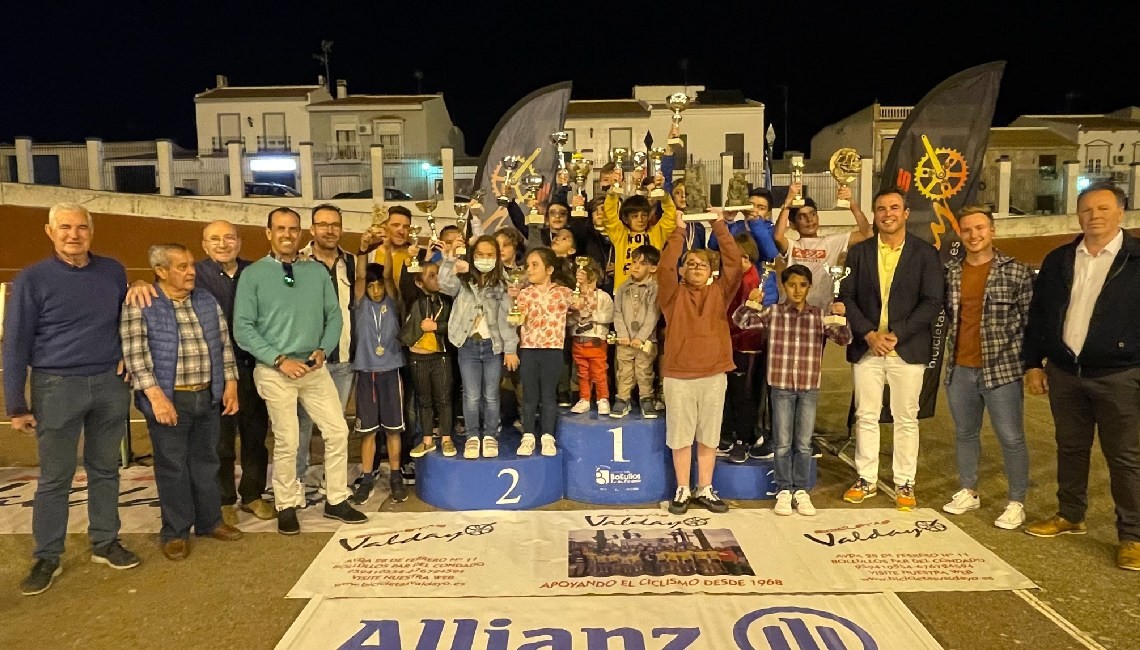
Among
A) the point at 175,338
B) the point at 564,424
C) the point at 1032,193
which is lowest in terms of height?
the point at 564,424

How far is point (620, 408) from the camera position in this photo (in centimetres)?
570

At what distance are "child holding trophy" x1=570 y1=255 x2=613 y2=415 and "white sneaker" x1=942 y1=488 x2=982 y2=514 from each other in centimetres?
238

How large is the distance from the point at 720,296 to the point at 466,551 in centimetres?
230

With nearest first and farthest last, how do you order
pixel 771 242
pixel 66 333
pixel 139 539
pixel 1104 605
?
pixel 1104 605 → pixel 66 333 → pixel 139 539 → pixel 771 242

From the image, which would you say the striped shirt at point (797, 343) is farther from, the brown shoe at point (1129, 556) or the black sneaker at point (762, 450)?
the brown shoe at point (1129, 556)

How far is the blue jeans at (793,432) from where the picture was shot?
5180mm

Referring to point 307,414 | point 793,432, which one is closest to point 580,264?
point 793,432

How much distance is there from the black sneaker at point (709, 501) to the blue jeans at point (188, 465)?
309 cm

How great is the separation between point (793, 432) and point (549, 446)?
1.68 metres

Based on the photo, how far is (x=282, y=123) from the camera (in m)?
32.0

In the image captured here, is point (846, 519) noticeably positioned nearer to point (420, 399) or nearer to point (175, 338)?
point (420, 399)

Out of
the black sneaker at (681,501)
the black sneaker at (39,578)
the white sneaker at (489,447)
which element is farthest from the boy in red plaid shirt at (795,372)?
the black sneaker at (39,578)

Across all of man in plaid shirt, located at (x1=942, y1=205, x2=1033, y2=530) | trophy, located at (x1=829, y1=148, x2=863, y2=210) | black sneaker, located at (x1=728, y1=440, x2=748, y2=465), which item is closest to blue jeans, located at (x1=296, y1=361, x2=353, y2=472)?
black sneaker, located at (x1=728, y1=440, x2=748, y2=465)

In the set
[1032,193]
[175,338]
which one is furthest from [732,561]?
[1032,193]
